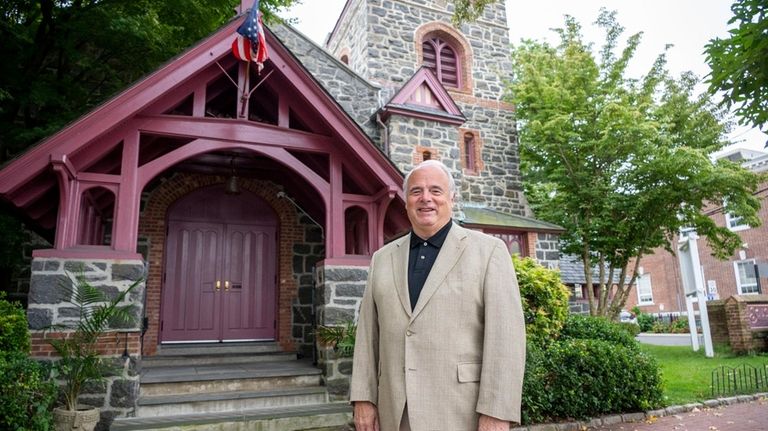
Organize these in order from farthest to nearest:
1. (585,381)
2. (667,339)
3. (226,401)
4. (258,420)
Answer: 1. (667,339)
2. (585,381)
3. (226,401)
4. (258,420)

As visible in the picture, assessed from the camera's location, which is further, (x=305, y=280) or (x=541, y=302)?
(x=305, y=280)

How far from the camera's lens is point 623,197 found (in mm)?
12117

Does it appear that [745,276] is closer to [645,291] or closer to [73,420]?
[645,291]

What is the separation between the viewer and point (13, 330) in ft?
18.1

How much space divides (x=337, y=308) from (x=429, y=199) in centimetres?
469

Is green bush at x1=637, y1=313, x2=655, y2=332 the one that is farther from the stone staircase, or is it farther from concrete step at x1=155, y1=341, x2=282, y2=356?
the stone staircase

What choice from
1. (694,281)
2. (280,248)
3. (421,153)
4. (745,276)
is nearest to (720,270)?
(745,276)

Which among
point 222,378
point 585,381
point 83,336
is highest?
point 83,336

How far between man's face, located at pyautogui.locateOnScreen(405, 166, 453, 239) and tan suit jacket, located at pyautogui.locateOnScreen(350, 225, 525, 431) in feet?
0.35

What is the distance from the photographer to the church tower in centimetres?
1159

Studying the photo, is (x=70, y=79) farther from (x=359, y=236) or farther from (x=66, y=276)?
(x=359, y=236)

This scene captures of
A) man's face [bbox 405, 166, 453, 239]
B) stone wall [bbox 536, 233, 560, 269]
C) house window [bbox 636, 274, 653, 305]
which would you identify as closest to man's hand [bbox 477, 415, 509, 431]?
man's face [bbox 405, 166, 453, 239]

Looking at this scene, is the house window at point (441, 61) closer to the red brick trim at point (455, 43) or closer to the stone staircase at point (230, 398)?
the red brick trim at point (455, 43)

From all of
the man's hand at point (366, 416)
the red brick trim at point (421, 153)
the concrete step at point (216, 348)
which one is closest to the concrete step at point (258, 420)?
the concrete step at point (216, 348)
